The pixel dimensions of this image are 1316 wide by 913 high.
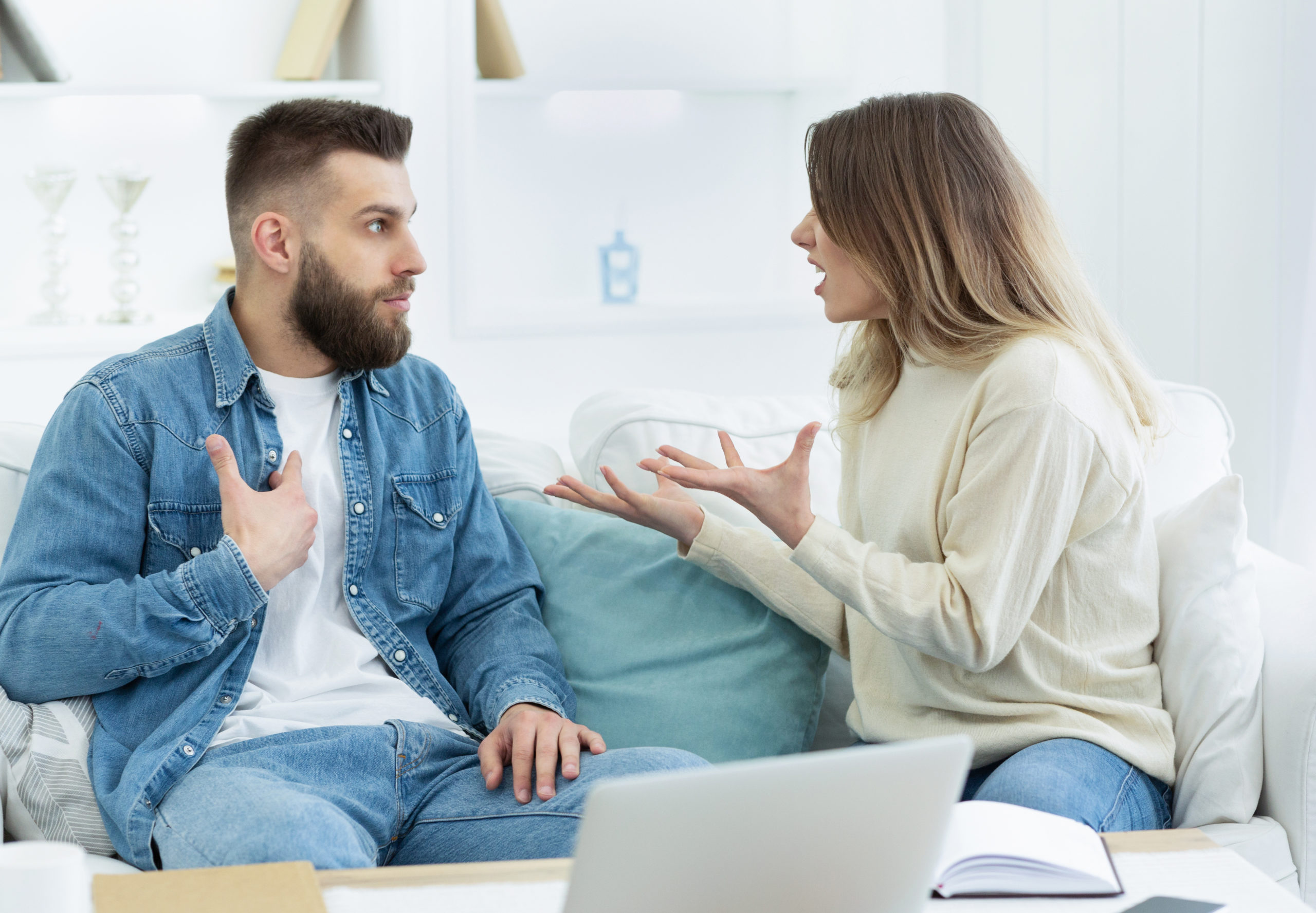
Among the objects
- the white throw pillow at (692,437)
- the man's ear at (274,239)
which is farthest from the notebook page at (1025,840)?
the man's ear at (274,239)

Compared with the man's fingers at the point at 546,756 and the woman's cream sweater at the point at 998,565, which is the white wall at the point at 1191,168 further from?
the man's fingers at the point at 546,756

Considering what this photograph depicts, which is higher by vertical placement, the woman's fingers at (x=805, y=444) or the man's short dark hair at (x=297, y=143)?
the man's short dark hair at (x=297, y=143)

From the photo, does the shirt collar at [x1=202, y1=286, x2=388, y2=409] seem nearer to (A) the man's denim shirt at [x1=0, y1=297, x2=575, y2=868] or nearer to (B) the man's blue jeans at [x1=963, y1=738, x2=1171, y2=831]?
(A) the man's denim shirt at [x1=0, y1=297, x2=575, y2=868]

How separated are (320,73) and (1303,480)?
195 centimetres

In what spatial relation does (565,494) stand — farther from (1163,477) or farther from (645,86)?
(645,86)

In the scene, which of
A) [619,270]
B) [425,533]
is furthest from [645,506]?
[619,270]

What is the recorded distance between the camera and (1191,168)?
2.31 m

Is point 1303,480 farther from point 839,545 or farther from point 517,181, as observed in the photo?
point 517,181

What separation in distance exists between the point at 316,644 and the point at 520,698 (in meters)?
0.25

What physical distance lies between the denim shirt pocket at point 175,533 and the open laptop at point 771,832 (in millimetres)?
854

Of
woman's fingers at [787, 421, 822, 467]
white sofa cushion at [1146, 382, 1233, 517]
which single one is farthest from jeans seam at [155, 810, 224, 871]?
white sofa cushion at [1146, 382, 1233, 517]

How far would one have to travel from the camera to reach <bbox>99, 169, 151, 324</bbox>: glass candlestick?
240cm

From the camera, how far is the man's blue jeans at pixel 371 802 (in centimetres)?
123

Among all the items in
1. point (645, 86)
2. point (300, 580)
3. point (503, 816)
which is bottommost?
point (503, 816)
